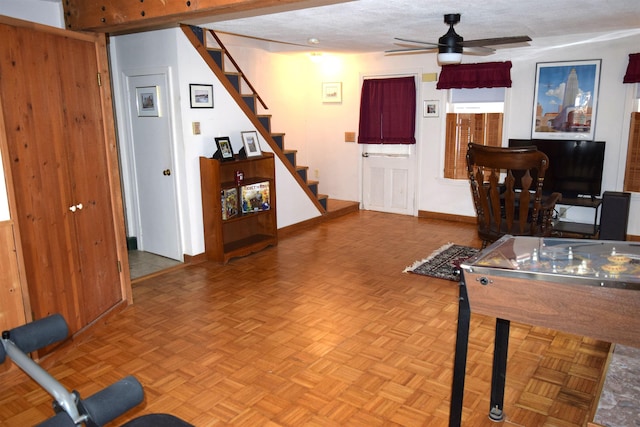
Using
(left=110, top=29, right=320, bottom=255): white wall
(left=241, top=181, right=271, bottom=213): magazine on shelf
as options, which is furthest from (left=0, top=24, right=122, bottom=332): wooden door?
(left=241, top=181, right=271, bottom=213): magazine on shelf

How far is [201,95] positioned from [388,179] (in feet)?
10.7

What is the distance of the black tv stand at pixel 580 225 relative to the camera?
5328mm

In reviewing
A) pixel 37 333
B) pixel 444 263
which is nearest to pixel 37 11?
pixel 37 333

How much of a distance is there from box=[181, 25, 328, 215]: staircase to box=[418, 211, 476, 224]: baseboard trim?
5.00 feet

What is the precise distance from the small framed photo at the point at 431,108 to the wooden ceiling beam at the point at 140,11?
4.08 metres

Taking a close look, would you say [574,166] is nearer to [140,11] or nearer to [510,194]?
[510,194]

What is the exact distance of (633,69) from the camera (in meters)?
5.05

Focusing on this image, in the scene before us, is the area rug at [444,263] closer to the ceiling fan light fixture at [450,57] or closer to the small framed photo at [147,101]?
the ceiling fan light fixture at [450,57]

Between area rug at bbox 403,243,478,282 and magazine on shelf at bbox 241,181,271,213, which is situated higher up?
magazine on shelf at bbox 241,181,271,213

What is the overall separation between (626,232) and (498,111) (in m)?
2.00

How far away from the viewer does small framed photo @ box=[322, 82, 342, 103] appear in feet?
23.7

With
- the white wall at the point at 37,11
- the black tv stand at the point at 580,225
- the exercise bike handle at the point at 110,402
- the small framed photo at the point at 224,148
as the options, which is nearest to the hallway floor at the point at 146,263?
the small framed photo at the point at 224,148

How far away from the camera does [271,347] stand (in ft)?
10.3

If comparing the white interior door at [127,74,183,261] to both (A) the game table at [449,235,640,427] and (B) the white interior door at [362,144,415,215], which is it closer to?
(B) the white interior door at [362,144,415,215]
